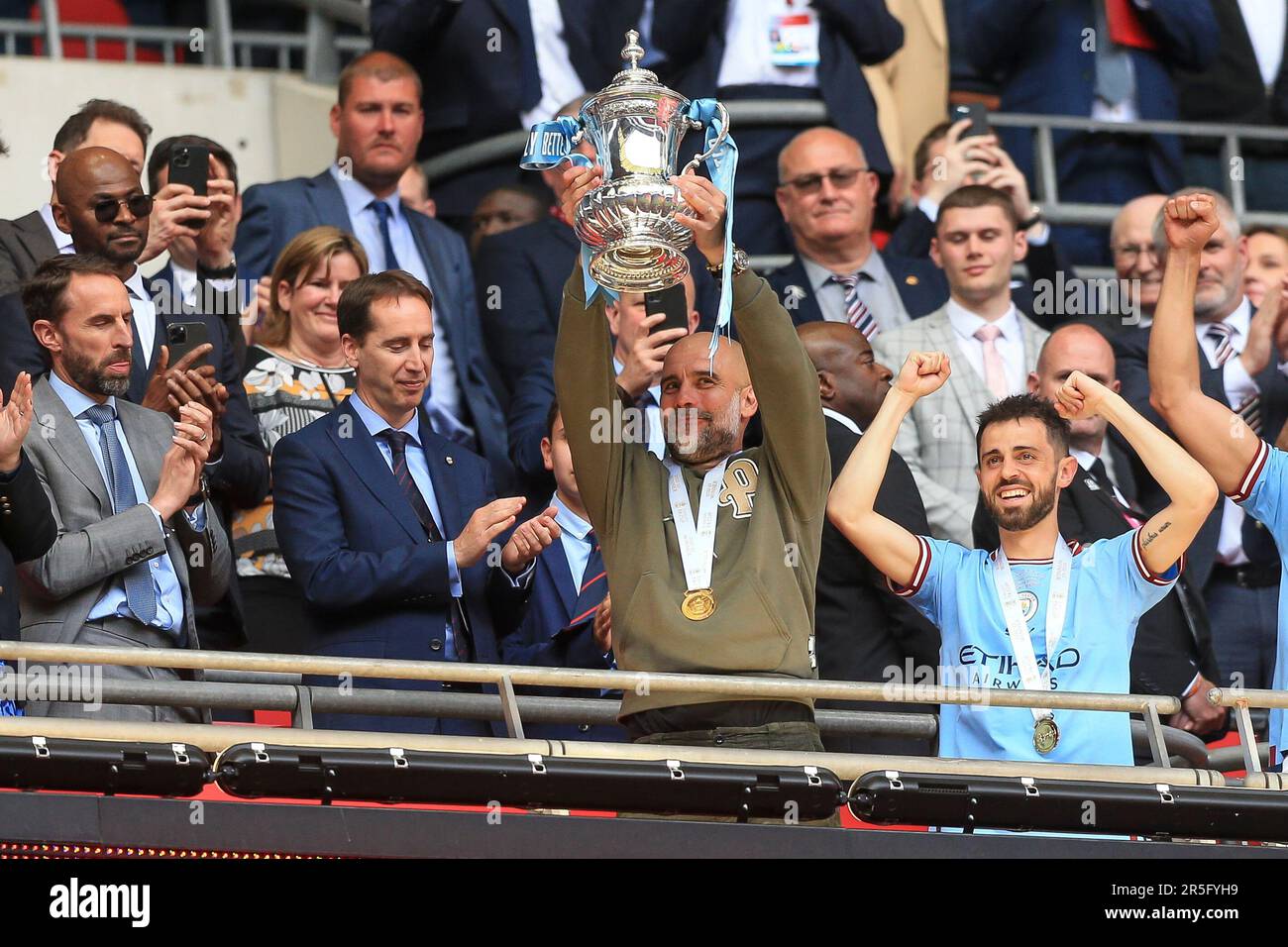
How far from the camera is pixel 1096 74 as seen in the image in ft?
36.0

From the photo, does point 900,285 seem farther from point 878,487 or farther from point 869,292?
point 878,487

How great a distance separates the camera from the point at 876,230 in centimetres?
1053

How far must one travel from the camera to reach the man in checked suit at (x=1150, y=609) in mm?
7754

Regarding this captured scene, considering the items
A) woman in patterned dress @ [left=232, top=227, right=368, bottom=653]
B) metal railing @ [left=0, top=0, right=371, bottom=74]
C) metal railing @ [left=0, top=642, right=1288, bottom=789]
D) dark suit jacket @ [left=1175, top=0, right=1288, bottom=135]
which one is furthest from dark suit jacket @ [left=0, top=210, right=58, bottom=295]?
dark suit jacket @ [left=1175, top=0, right=1288, bottom=135]

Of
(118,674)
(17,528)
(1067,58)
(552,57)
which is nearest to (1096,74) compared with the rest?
(1067,58)

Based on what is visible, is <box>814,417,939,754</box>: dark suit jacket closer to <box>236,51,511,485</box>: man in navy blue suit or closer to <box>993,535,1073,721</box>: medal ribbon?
<box>993,535,1073,721</box>: medal ribbon

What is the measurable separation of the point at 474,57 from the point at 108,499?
3.59 m

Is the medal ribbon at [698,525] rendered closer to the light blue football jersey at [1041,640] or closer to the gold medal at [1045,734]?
the light blue football jersey at [1041,640]

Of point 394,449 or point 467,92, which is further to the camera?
point 467,92

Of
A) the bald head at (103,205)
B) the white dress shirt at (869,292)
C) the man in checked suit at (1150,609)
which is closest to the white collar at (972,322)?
the white dress shirt at (869,292)

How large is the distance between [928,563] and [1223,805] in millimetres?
1100
